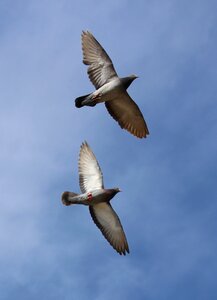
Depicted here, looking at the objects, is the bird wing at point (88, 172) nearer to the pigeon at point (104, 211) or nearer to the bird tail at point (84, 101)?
the pigeon at point (104, 211)

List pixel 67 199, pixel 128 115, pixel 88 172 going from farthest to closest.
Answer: pixel 88 172 < pixel 128 115 < pixel 67 199

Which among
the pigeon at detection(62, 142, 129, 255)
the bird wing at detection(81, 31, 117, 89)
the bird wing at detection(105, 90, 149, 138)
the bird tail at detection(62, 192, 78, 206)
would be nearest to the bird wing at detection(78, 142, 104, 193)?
the pigeon at detection(62, 142, 129, 255)

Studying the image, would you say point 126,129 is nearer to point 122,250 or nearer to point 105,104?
point 105,104

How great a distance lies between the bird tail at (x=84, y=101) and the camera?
29844 millimetres

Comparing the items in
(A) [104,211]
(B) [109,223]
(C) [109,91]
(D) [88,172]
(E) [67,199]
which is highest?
(C) [109,91]

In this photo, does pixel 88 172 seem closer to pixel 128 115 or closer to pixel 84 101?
pixel 128 115

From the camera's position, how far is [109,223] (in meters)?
30.6

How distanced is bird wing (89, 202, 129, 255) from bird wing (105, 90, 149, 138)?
2563mm

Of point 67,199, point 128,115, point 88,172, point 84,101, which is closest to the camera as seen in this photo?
point 84,101

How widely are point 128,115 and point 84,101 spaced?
Result: 1.67 meters

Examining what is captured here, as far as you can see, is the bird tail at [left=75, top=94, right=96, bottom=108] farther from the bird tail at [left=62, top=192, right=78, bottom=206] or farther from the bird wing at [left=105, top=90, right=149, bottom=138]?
the bird tail at [left=62, top=192, right=78, bottom=206]

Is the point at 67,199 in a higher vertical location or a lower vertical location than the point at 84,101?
lower

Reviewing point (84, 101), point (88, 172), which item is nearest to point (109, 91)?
point (84, 101)

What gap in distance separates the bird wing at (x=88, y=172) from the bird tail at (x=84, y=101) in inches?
81.8
